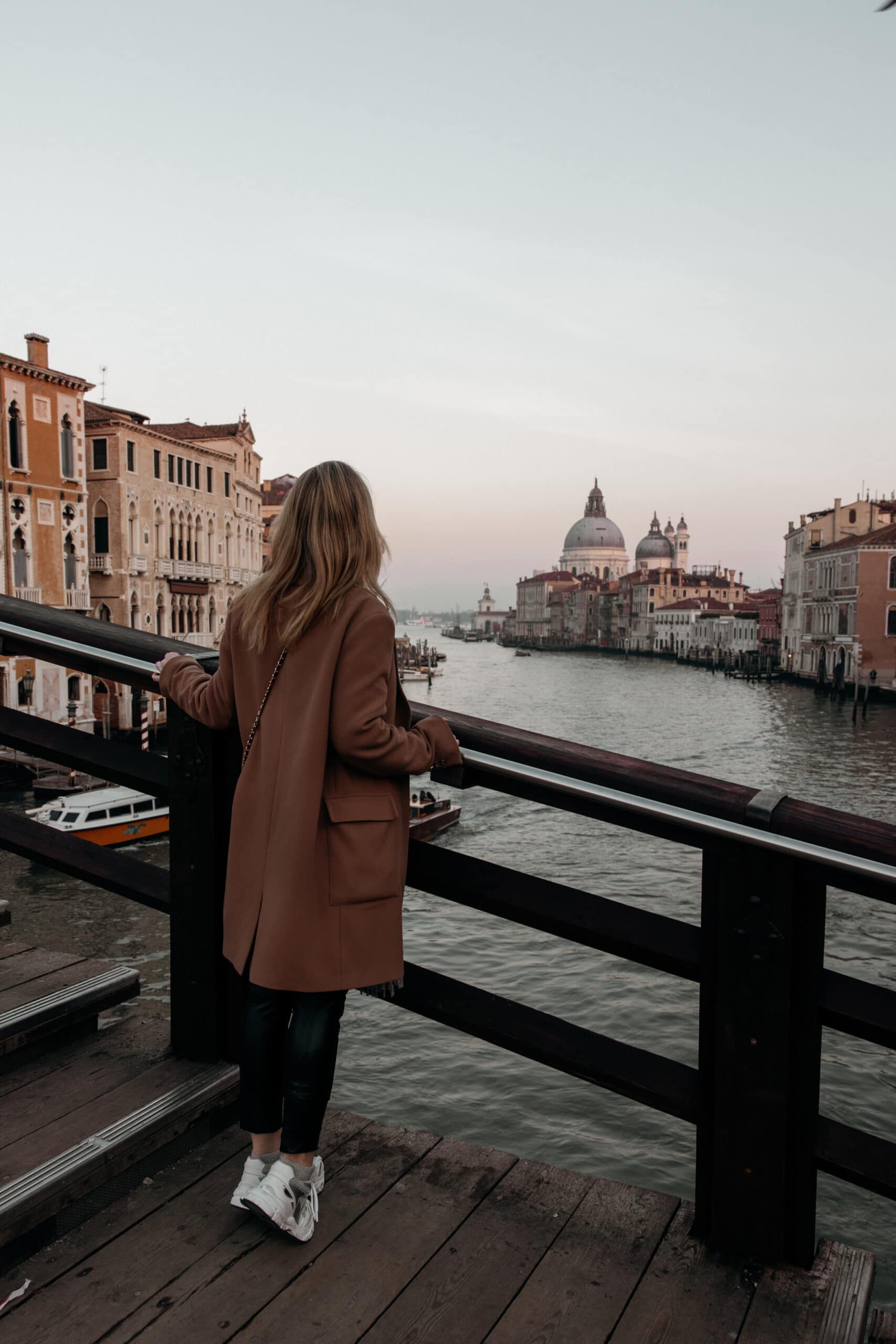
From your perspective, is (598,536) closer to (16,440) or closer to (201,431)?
(201,431)

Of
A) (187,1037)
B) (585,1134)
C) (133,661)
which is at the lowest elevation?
(585,1134)

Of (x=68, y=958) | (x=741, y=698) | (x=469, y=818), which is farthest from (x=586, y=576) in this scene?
(x=68, y=958)

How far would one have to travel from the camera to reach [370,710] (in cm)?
153

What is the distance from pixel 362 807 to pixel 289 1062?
43 centimetres

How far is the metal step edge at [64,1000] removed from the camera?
6.40 ft

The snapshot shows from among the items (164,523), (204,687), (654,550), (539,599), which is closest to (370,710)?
(204,687)

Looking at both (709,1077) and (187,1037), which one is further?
Answer: (187,1037)

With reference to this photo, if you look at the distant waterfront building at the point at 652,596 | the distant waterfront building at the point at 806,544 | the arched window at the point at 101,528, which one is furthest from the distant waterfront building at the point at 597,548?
the arched window at the point at 101,528

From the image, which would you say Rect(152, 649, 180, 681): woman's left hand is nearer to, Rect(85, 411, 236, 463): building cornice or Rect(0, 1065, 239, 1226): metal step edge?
Rect(0, 1065, 239, 1226): metal step edge

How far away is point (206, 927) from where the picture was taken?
6.36 ft

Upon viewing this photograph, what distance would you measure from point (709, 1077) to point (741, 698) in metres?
50.0

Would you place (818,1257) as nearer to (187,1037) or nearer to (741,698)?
(187,1037)

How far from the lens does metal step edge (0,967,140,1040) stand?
6.40 feet

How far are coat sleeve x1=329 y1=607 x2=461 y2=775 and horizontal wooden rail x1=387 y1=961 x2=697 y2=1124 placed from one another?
1.36 feet
